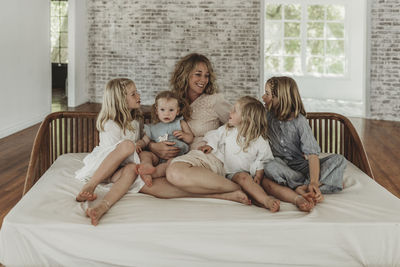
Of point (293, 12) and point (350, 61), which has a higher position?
point (293, 12)

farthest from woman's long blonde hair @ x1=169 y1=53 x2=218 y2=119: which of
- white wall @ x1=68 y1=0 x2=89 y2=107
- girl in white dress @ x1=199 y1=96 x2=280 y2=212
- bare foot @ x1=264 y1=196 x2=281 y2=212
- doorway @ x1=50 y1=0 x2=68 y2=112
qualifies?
doorway @ x1=50 y1=0 x2=68 y2=112

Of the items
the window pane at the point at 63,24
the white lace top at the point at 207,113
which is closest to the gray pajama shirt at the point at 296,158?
the white lace top at the point at 207,113

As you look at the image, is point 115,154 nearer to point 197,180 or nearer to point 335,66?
point 197,180

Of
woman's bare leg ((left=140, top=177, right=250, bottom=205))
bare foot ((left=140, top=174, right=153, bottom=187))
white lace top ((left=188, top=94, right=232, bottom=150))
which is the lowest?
woman's bare leg ((left=140, top=177, right=250, bottom=205))

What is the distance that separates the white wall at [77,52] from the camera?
356 inches

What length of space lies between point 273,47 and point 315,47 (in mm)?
993

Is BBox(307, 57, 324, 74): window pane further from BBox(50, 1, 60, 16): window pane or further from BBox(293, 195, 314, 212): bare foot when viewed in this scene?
BBox(293, 195, 314, 212): bare foot

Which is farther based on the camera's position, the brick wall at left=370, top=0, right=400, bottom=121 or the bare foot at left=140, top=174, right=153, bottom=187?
the brick wall at left=370, top=0, right=400, bottom=121

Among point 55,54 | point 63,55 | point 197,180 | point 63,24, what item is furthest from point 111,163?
point 55,54

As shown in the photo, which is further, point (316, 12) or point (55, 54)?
point (55, 54)

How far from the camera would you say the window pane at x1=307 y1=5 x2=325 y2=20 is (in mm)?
10930

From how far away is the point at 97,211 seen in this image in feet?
7.63

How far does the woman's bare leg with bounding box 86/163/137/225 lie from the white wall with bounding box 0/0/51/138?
4.25 metres

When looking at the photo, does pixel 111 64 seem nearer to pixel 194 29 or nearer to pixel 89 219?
pixel 194 29
